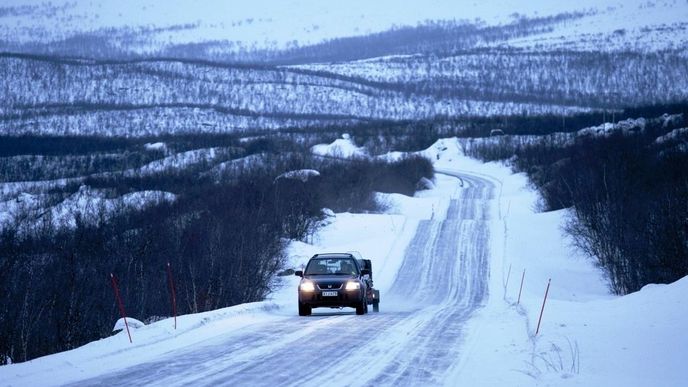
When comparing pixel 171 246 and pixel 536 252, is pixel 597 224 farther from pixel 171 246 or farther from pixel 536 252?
pixel 171 246

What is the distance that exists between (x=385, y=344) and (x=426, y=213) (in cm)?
6450

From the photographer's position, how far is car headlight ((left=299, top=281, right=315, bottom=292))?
2510cm

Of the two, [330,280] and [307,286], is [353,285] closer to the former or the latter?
[330,280]

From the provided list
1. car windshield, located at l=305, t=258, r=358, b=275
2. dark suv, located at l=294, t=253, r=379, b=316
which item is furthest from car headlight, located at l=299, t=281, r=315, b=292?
car windshield, located at l=305, t=258, r=358, b=275

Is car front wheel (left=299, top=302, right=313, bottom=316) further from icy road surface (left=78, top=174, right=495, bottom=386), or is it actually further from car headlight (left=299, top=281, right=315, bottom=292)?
icy road surface (left=78, top=174, right=495, bottom=386)

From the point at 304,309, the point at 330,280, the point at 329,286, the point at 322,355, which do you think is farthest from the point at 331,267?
the point at 322,355

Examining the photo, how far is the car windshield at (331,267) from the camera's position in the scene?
2636 centimetres

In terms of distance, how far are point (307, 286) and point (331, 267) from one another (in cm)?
158

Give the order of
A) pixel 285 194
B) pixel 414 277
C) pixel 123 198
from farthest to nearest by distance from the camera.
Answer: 1. pixel 123 198
2. pixel 285 194
3. pixel 414 277

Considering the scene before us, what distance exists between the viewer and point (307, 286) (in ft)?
82.7

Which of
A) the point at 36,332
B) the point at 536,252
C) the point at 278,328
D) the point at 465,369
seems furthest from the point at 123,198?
the point at 465,369

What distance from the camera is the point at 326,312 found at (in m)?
27.7

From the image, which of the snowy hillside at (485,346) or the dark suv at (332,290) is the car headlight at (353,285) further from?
the snowy hillside at (485,346)

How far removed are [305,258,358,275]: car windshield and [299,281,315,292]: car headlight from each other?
3.48ft
